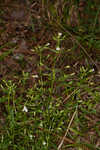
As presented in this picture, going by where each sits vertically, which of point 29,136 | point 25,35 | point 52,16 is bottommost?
A: point 29,136

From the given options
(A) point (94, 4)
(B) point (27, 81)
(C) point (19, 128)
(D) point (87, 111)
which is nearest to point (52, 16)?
(A) point (94, 4)

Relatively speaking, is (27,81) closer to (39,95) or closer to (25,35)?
(39,95)

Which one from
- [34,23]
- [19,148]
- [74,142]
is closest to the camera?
[19,148]

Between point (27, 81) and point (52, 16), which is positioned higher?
point (52, 16)

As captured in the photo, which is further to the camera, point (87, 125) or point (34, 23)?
point (34, 23)

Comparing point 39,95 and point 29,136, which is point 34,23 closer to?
point 39,95

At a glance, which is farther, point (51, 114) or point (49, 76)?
point (49, 76)

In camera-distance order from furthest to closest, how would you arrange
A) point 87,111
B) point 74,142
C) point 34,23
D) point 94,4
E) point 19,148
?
point 34,23 → point 94,4 → point 87,111 → point 74,142 → point 19,148

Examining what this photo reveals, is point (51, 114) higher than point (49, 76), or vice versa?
point (49, 76)

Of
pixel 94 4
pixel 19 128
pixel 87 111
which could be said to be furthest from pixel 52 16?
pixel 19 128
